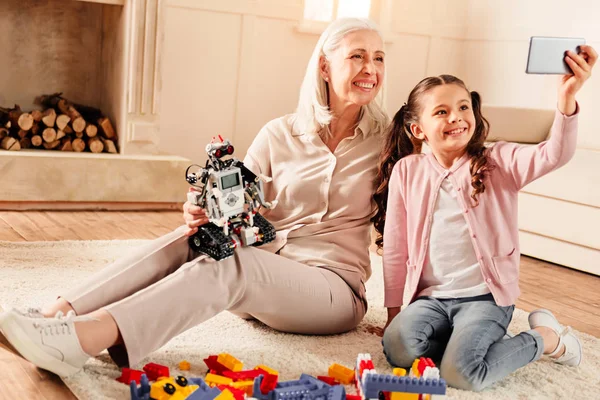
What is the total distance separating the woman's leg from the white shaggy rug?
4cm

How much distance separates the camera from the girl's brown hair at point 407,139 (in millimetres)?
1905

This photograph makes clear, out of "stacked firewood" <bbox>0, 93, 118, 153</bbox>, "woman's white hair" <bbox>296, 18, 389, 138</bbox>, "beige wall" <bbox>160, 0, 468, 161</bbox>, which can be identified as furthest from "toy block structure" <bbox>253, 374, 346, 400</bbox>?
"beige wall" <bbox>160, 0, 468, 161</bbox>

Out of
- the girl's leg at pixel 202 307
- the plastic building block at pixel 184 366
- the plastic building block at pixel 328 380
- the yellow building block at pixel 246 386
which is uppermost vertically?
the girl's leg at pixel 202 307

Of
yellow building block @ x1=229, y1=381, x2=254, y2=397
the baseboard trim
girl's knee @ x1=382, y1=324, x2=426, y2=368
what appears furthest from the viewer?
the baseboard trim

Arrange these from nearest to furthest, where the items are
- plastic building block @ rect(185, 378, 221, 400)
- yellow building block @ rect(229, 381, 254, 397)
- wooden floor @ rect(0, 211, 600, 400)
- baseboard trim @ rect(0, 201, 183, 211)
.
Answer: plastic building block @ rect(185, 378, 221, 400) < yellow building block @ rect(229, 381, 254, 397) < wooden floor @ rect(0, 211, 600, 400) < baseboard trim @ rect(0, 201, 183, 211)


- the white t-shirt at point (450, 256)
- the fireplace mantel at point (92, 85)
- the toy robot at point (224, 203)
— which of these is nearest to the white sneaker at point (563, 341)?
the white t-shirt at point (450, 256)

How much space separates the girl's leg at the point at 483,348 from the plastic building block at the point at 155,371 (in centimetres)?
64

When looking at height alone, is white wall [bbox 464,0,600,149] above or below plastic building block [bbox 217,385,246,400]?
above

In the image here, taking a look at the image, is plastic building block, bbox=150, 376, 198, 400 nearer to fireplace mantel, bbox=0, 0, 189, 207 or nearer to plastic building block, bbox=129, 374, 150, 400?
plastic building block, bbox=129, 374, 150, 400

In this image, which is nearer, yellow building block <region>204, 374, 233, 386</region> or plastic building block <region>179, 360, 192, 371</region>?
yellow building block <region>204, 374, 233, 386</region>

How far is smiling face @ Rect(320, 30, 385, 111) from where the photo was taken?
1970 millimetres

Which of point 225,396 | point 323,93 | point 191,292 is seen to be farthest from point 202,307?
point 323,93

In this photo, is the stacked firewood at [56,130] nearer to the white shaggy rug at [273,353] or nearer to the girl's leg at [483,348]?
the white shaggy rug at [273,353]

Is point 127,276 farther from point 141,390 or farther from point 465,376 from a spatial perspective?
point 465,376
